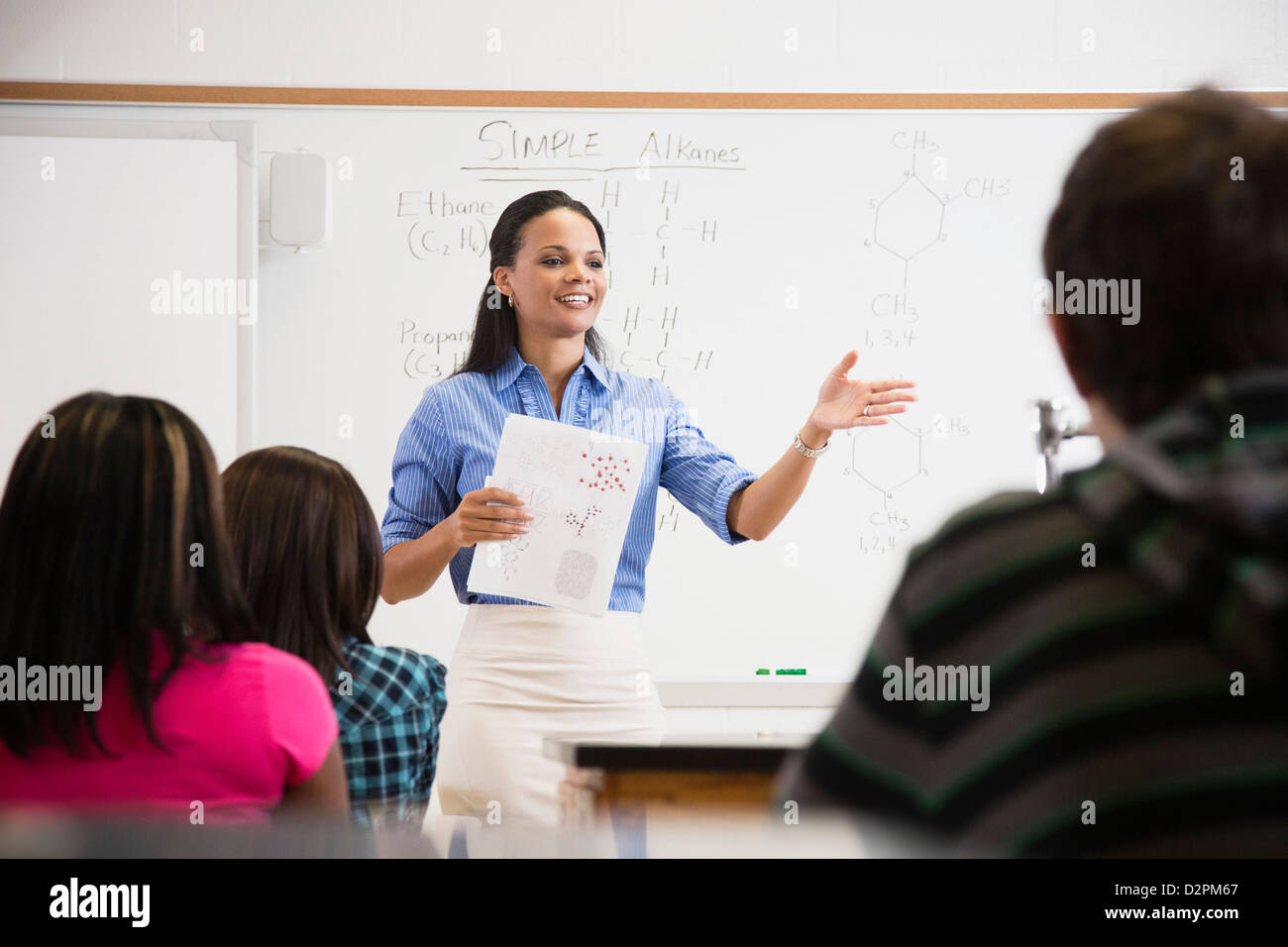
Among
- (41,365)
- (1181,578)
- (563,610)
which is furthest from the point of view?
(41,365)

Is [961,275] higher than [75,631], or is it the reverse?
[961,275]

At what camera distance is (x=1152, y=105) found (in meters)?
0.61

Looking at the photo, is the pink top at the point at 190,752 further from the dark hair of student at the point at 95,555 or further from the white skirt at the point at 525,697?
the white skirt at the point at 525,697

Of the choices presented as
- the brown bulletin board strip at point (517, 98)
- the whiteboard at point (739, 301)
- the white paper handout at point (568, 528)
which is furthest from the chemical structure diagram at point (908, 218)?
the white paper handout at point (568, 528)

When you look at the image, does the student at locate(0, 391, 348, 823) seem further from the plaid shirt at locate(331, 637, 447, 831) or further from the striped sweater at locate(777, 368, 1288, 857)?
the striped sweater at locate(777, 368, 1288, 857)

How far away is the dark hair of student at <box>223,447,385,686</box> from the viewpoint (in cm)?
115

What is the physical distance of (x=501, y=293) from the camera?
6.39 feet

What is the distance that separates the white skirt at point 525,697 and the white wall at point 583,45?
4.72 feet

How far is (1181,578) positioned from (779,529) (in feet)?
6.66

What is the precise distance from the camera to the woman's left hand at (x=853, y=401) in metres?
1.68

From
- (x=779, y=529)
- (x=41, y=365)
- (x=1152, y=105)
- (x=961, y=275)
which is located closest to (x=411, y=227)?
(x=41, y=365)

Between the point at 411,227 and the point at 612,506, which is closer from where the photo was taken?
the point at 612,506

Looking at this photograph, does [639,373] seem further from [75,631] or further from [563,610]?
[75,631]

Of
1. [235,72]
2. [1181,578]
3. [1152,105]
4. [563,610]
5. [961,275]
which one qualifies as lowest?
[563,610]
